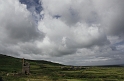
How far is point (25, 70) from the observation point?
161125 mm
